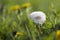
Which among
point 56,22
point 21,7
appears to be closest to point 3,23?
point 21,7

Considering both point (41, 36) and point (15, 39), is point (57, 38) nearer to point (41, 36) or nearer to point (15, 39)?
point (41, 36)

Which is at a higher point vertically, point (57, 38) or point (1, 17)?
point (1, 17)

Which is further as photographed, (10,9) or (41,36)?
(10,9)
